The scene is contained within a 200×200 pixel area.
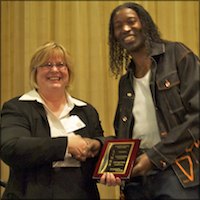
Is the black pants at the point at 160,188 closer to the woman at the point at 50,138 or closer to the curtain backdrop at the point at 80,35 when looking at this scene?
the woman at the point at 50,138

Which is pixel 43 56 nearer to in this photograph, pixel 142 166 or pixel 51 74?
pixel 51 74

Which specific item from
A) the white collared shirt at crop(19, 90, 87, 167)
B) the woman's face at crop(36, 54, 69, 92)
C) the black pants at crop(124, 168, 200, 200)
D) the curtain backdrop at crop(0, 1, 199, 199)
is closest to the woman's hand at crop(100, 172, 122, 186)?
the black pants at crop(124, 168, 200, 200)

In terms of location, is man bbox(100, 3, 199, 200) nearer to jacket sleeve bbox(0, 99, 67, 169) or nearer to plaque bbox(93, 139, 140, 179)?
plaque bbox(93, 139, 140, 179)

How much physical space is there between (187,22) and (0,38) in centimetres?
139

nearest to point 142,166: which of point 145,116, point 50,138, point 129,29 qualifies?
point 145,116

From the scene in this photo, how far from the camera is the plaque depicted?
1.63 metres

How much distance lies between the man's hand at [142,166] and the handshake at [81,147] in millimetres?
275

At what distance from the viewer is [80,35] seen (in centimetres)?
293

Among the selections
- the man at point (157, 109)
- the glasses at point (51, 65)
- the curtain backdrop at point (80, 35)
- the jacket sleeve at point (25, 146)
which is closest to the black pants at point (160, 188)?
the man at point (157, 109)

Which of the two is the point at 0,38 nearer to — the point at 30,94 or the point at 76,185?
the point at 30,94

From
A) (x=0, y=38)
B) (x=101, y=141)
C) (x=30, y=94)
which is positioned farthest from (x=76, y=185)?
(x=0, y=38)

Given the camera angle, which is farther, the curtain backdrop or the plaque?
the curtain backdrop

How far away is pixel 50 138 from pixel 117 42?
561 millimetres

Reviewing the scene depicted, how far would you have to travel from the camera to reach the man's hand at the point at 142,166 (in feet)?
5.24
